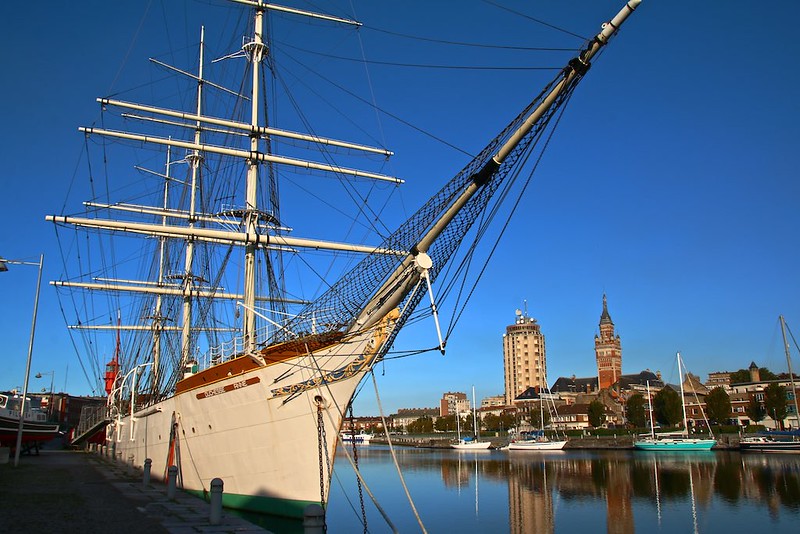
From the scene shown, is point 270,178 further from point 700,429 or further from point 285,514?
point 700,429

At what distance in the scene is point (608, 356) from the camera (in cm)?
14988

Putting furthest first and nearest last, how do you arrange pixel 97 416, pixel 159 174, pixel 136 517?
pixel 97 416
pixel 159 174
pixel 136 517

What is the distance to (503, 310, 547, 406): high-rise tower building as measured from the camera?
156500 mm

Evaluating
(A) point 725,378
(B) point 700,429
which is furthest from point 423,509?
(A) point 725,378

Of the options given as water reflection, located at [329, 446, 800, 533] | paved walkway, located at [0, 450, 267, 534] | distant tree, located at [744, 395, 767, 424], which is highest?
paved walkway, located at [0, 450, 267, 534]

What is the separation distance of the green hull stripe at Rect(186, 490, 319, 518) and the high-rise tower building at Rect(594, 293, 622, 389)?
140 meters

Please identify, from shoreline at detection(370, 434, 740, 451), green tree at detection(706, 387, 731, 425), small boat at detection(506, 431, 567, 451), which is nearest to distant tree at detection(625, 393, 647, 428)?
shoreline at detection(370, 434, 740, 451)

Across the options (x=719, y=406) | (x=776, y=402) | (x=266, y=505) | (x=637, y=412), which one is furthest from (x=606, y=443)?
(x=266, y=505)

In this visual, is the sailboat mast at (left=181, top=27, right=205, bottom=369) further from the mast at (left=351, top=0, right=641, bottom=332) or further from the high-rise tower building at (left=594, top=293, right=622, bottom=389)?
the high-rise tower building at (left=594, top=293, right=622, bottom=389)

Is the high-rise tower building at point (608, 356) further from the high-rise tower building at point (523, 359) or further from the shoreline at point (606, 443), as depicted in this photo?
the shoreline at point (606, 443)

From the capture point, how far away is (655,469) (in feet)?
144

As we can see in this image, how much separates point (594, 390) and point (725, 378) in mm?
28776

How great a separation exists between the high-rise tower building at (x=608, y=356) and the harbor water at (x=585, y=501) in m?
108

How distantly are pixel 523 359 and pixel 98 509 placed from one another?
493ft
